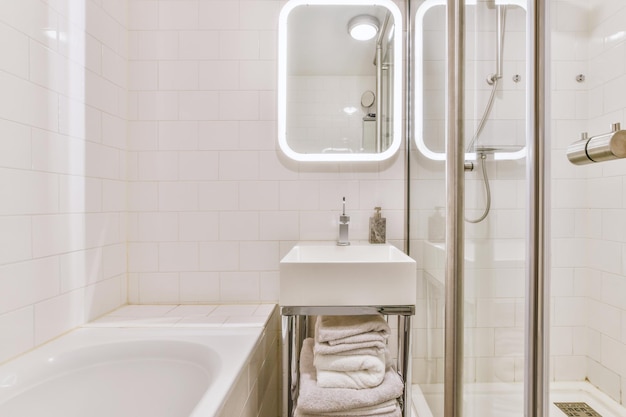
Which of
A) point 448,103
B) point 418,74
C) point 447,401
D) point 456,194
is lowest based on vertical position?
point 447,401

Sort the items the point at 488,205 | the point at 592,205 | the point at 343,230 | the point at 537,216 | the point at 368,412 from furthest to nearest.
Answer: the point at 343,230, the point at 368,412, the point at 488,205, the point at 537,216, the point at 592,205

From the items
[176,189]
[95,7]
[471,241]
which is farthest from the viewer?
[176,189]

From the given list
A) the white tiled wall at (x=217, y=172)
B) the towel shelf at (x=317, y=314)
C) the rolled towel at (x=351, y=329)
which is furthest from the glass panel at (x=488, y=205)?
the white tiled wall at (x=217, y=172)

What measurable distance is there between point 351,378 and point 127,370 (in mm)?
762

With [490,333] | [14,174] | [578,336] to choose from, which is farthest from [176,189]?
[578,336]

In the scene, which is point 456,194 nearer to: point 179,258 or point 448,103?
point 448,103

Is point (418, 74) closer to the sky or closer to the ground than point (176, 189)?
closer to the sky

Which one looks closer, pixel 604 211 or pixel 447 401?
pixel 604 211

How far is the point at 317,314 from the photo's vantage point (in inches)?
42.8

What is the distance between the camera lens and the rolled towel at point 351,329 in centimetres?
106

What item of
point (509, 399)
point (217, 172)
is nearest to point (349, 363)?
point (509, 399)

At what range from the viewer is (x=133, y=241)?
5.30 feet

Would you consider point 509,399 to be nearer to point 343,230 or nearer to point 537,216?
point 537,216

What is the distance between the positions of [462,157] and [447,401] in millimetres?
813
